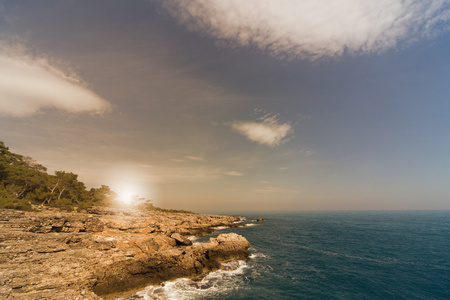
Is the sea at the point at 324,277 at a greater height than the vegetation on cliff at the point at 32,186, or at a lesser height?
lesser

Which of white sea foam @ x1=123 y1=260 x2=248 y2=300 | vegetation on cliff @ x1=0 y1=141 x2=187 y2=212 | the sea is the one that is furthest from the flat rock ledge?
vegetation on cliff @ x1=0 y1=141 x2=187 y2=212

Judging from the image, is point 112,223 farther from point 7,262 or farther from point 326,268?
point 326,268

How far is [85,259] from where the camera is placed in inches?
746

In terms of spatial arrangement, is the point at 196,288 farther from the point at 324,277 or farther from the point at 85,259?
the point at 324,277

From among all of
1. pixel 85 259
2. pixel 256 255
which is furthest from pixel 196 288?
pixel 256 255

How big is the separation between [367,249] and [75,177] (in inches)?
3710

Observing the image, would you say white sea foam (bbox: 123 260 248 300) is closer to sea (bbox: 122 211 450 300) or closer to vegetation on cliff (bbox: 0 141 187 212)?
sea (bbox: 122 211 450 300)

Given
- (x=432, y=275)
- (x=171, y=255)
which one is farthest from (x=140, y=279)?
(x=432, y=275)

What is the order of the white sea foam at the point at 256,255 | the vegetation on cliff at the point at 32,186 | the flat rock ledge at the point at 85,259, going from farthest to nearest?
the vegetation on cliff at the point at 32,186 → the white sea foam at the point at 256,255 → the flat rock ledge at the point at 85,259

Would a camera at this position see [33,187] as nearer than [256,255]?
No

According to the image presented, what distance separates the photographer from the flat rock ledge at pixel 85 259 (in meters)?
14.5

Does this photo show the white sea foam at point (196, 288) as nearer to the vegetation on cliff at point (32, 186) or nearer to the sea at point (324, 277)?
the sea at point (324, 277)

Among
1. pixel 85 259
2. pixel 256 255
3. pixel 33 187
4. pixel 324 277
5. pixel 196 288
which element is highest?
pixel 33 187

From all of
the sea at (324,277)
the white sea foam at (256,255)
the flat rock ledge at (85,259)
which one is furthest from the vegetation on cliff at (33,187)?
the white sea foam at (256,255)
